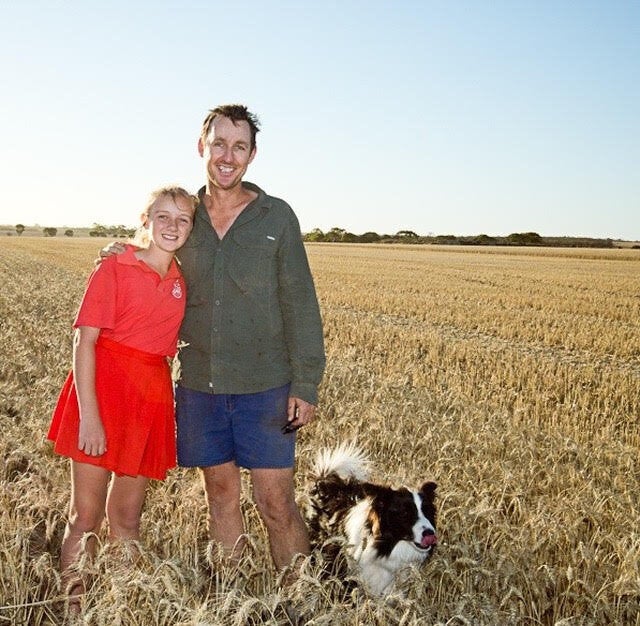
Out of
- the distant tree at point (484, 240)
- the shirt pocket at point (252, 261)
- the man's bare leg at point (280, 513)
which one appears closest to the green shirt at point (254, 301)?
the shirt pocket at point (252, 261)

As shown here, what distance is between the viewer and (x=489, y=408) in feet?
27.2

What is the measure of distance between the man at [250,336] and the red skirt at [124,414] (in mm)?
213

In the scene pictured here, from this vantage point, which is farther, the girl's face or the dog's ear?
the dog's ear

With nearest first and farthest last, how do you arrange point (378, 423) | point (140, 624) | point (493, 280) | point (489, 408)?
point (140, 624)
point (378, 423)
point (489, 408)
point (493, 280)

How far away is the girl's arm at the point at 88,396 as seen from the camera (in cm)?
335

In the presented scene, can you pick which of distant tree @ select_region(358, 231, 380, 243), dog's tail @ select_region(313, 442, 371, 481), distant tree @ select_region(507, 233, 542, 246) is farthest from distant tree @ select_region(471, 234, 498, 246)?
dog's tail @ select_region(313, 442, 371, 481)

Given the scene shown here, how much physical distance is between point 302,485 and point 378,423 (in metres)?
1.35

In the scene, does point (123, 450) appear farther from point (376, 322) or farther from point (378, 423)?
point (376, 322)

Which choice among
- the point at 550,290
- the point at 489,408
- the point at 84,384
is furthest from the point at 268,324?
the point at 550,290

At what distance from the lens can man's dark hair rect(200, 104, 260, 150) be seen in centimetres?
359

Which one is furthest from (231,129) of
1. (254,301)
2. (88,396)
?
(88,396)

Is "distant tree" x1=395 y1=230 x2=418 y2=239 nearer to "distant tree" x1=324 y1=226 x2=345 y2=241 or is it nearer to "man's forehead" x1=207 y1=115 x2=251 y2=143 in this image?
"distant tree" x1=324 y1=226 x2=345 y2=241

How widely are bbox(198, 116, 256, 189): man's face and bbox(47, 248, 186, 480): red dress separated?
62 cm

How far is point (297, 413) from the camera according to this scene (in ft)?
12.2
